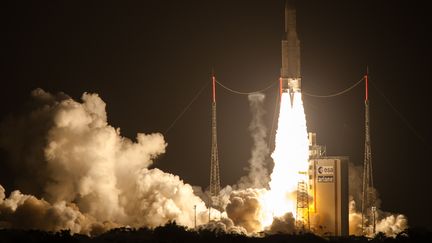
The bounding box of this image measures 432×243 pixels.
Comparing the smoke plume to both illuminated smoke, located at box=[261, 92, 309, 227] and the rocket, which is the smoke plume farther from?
the rocket

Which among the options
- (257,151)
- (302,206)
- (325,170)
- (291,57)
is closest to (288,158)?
(325,170)

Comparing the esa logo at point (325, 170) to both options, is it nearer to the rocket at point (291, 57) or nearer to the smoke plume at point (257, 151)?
the rocket at point (291, 57)

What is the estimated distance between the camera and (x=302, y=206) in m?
74.3

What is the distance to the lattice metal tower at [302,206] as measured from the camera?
74.5 metres

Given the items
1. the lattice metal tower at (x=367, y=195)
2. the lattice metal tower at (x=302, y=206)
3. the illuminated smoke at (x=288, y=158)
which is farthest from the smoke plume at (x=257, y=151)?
the lattice metal tower at (x=302, y=206)

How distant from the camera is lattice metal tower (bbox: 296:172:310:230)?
74.5 m

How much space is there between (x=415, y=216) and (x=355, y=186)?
13307mm

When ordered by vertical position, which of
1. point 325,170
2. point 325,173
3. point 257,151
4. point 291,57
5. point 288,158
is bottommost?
point 325,173

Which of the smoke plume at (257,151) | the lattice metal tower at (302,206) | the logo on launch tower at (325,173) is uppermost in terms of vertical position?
the smoke plume at (257,151)

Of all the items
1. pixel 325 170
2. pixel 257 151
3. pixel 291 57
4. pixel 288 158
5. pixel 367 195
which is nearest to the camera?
pixel 325 170

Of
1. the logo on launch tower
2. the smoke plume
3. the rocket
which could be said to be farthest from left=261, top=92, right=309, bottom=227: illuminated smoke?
the smoke plume

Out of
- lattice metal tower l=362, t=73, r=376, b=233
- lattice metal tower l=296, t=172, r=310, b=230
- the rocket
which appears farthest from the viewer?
lattice metal tower l=362, t=73, r=376, b=233

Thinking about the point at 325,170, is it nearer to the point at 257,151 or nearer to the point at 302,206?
the point at 302,206

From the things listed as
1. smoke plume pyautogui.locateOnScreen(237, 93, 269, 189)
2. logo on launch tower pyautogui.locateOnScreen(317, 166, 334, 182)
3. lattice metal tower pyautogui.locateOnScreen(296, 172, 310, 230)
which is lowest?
lattice metal tower pyautogui.locateOnScreen(296, 172, 310, 230)
